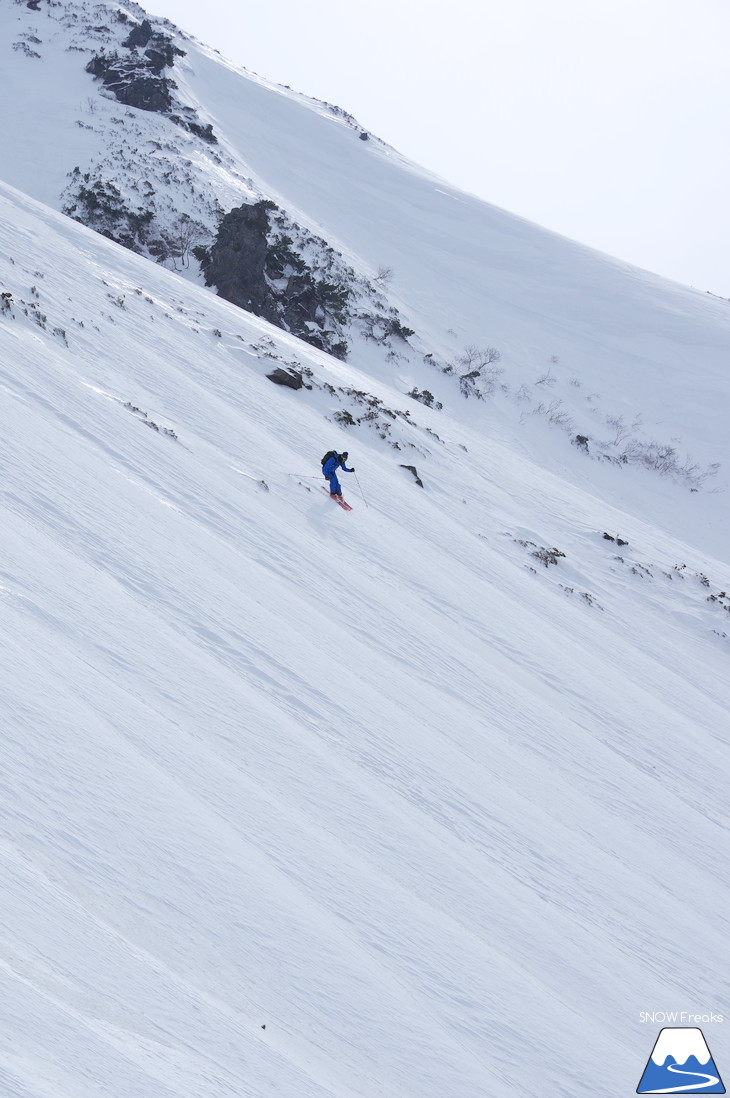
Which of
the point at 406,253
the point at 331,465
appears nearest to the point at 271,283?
the point at 406,253

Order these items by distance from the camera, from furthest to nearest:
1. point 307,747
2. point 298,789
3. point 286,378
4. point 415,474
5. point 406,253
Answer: point 406,253 → point 286,378 → point 415,474 → point 307,747 → point 298,789

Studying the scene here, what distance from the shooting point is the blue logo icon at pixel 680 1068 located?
3.98 meters

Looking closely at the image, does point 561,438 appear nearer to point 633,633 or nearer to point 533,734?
point 633,633

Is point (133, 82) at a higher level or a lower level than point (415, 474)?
higher

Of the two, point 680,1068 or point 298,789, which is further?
point 298,789

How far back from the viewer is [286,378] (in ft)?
45.1

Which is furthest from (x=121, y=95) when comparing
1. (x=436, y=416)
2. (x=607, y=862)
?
(x=607, y=862)

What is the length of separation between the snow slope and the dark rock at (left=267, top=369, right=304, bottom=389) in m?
3.27

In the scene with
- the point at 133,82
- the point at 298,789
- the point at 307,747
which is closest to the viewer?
the point at 298,789

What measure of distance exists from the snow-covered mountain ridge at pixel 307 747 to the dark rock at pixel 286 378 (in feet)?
0.97

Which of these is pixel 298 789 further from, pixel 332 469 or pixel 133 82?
pixel 133 82

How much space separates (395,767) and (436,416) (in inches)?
650

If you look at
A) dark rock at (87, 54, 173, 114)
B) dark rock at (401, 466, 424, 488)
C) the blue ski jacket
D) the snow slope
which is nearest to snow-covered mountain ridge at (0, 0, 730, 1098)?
the snow slope

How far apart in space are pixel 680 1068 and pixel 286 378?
12306mm
